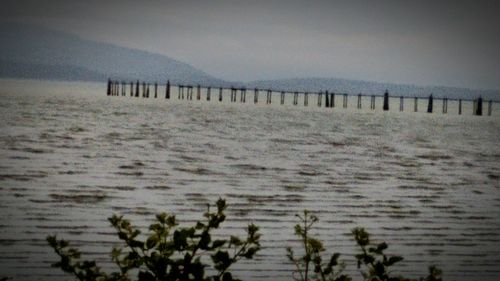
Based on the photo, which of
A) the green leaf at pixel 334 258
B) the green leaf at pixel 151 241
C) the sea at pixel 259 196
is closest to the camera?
the green leaf at pixel 151 241

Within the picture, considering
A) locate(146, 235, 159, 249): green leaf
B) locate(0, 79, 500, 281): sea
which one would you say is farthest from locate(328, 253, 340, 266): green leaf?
locate(0, 79, 500, 281): sea

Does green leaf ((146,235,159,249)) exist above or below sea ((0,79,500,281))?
above

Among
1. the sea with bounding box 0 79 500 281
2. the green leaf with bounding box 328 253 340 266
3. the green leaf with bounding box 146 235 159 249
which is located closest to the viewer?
the green leaf with bounding box 146 235 159 249

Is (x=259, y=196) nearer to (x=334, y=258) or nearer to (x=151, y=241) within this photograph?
(x=334, y=258)

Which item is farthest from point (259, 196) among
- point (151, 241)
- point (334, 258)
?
point (151, 241)

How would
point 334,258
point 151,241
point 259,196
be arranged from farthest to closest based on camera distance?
point 259,196 → point 334,258 → point 151,241

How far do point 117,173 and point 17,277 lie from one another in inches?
207

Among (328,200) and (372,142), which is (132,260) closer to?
(328,200)

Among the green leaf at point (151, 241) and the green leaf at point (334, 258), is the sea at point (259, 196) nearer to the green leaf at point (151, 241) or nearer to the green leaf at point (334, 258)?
the green leaf at point (334, 258)

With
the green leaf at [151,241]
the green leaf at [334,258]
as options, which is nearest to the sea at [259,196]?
the green leaf at [334,258]

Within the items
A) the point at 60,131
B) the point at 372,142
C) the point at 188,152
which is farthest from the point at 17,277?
the point at 372,142

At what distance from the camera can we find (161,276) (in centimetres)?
212

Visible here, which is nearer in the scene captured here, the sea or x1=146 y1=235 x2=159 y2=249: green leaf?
x1=146 y1=235 x2=159 y2=249: green leaf

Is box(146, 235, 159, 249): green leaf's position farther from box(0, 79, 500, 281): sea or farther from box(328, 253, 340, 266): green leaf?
box(0, 79, 500, 281): sea
